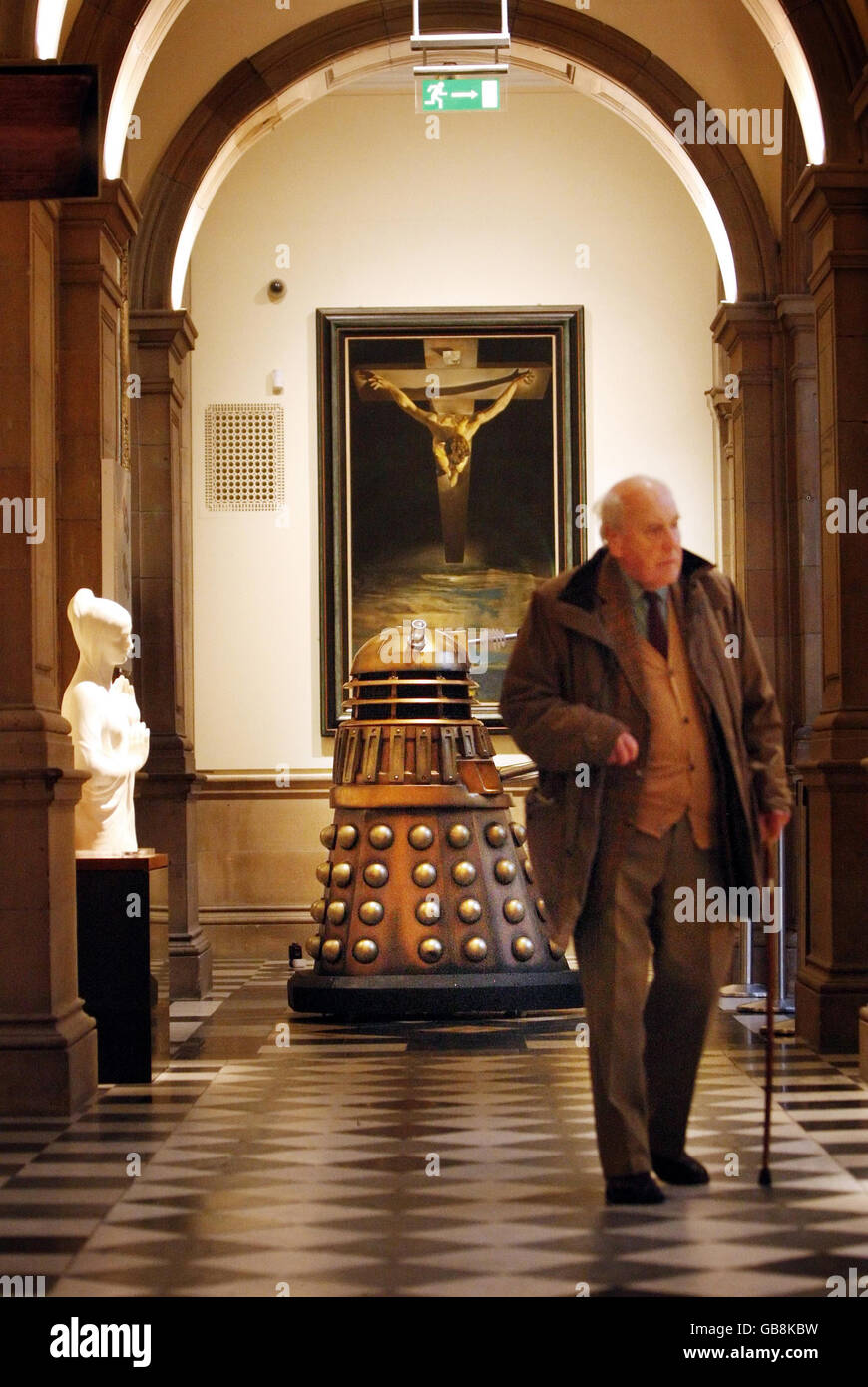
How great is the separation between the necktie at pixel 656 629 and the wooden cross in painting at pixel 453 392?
11196 mm

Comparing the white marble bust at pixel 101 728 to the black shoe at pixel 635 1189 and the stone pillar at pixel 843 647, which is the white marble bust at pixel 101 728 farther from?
the black shoe at pixel 635 1189

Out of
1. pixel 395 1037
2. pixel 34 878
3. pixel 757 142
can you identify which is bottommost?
Result: pixel 395 1037

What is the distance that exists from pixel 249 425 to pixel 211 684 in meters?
2.27

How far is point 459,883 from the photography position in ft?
33.7

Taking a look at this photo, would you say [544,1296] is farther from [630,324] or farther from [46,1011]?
[630,324]

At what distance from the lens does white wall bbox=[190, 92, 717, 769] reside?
1630 centimetres

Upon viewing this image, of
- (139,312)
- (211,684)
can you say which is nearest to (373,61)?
(139,312)

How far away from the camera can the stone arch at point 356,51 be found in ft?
41.3

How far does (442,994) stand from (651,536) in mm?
5342
